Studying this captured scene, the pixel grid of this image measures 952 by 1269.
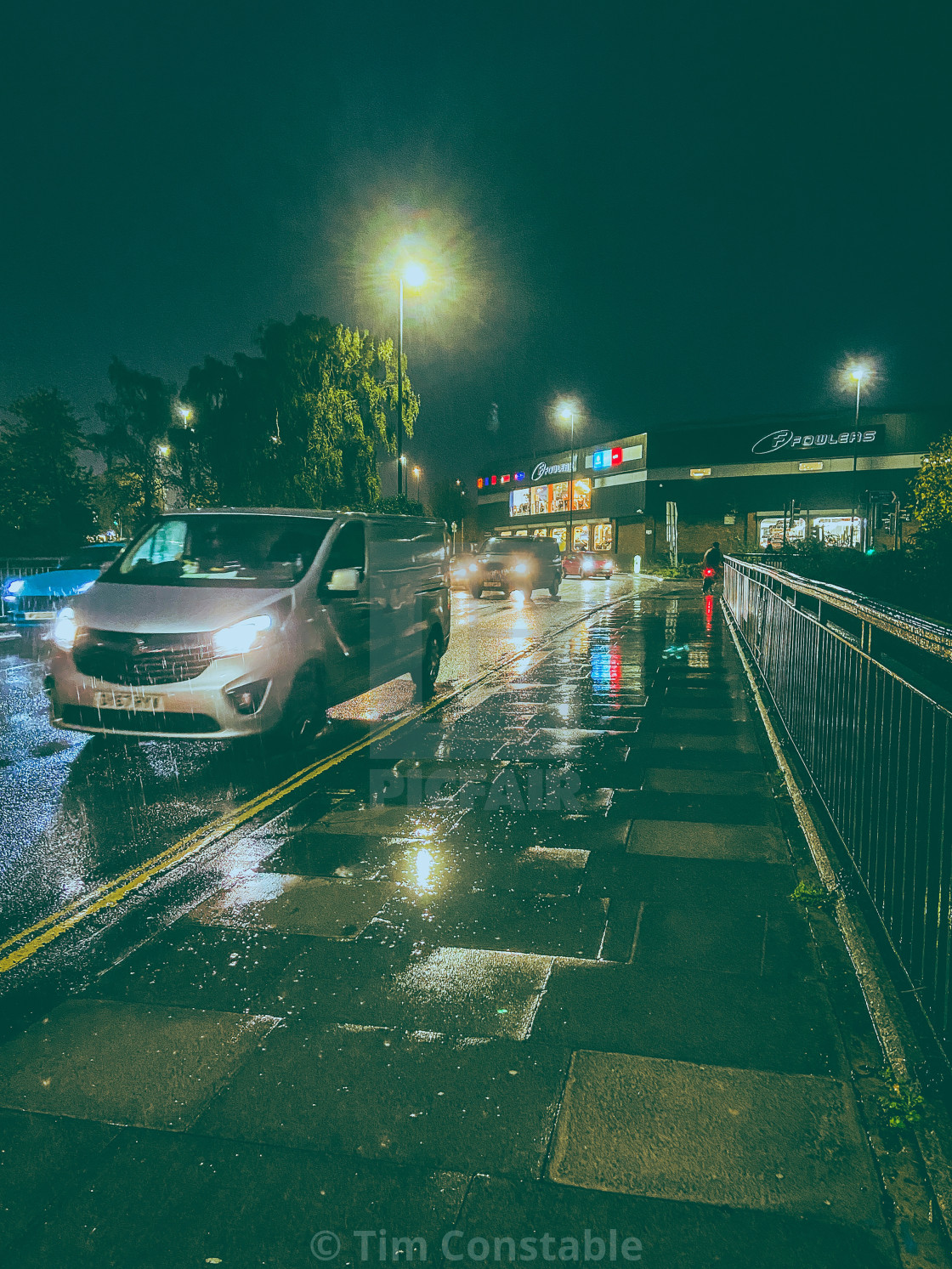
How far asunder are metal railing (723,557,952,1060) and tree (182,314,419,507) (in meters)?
→ 34.9

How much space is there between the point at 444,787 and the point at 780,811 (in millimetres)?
2362

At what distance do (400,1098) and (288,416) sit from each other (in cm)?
3908

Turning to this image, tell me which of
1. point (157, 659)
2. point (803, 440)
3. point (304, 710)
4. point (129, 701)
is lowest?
point (304, 710)

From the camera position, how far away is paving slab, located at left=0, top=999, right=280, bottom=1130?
2.67 meters

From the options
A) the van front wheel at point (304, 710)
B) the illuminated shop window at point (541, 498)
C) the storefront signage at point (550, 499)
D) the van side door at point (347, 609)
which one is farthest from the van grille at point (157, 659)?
the illuminated shop window at point (541, 498)

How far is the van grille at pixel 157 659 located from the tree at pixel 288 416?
3275cm

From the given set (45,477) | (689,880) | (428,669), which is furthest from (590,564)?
(689,880)

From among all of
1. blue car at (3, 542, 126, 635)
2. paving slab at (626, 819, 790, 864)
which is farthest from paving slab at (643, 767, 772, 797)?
blue car at (3, 542, 126, 635)

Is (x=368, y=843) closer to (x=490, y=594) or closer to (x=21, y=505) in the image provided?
(x=490, y=594)

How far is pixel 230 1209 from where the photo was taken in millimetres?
2236

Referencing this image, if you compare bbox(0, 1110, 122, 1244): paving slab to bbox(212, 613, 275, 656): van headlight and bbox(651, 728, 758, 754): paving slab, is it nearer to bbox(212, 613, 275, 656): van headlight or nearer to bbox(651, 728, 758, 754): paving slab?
bbox(212, 613, 275, 656): van headlight

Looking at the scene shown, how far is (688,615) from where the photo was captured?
21.9m

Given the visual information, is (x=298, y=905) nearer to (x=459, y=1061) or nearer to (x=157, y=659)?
(x=459, y=1061)

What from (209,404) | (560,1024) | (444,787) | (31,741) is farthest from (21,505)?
(560,1024)
